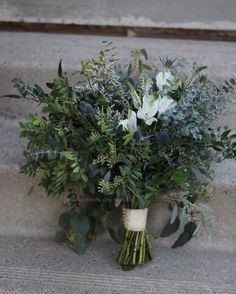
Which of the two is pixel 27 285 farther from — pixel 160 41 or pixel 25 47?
pixel 160 41

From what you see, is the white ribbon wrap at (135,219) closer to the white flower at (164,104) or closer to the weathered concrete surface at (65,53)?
the white flower at (164,104)

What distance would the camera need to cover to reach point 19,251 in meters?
1.89

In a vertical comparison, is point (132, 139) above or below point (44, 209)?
above

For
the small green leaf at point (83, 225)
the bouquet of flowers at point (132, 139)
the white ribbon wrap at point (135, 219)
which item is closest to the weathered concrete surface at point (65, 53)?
the bouquet of flowers at point (132, 139)

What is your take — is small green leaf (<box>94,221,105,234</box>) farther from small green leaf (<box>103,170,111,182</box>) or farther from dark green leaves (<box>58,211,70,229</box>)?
small green leaf (<box>103,170,111,182</box>)

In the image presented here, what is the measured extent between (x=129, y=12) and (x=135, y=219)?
118 cm

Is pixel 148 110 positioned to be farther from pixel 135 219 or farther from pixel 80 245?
pixel 80 245

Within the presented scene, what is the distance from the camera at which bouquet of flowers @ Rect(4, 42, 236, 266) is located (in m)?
1.59

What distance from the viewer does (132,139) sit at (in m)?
1.57

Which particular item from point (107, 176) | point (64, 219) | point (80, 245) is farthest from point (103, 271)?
point (107, 176)

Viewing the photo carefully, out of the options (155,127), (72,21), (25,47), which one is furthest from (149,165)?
(72,21)

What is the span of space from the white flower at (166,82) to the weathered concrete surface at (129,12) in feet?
3.28

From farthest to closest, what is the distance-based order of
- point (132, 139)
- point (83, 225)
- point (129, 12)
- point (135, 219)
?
point (129, 12), point (83, 225), point (135, 219), point (132, 139)

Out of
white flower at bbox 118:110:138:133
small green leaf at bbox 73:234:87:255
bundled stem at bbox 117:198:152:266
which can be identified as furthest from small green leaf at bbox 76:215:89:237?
white flower at bbox 118:110:138:133
